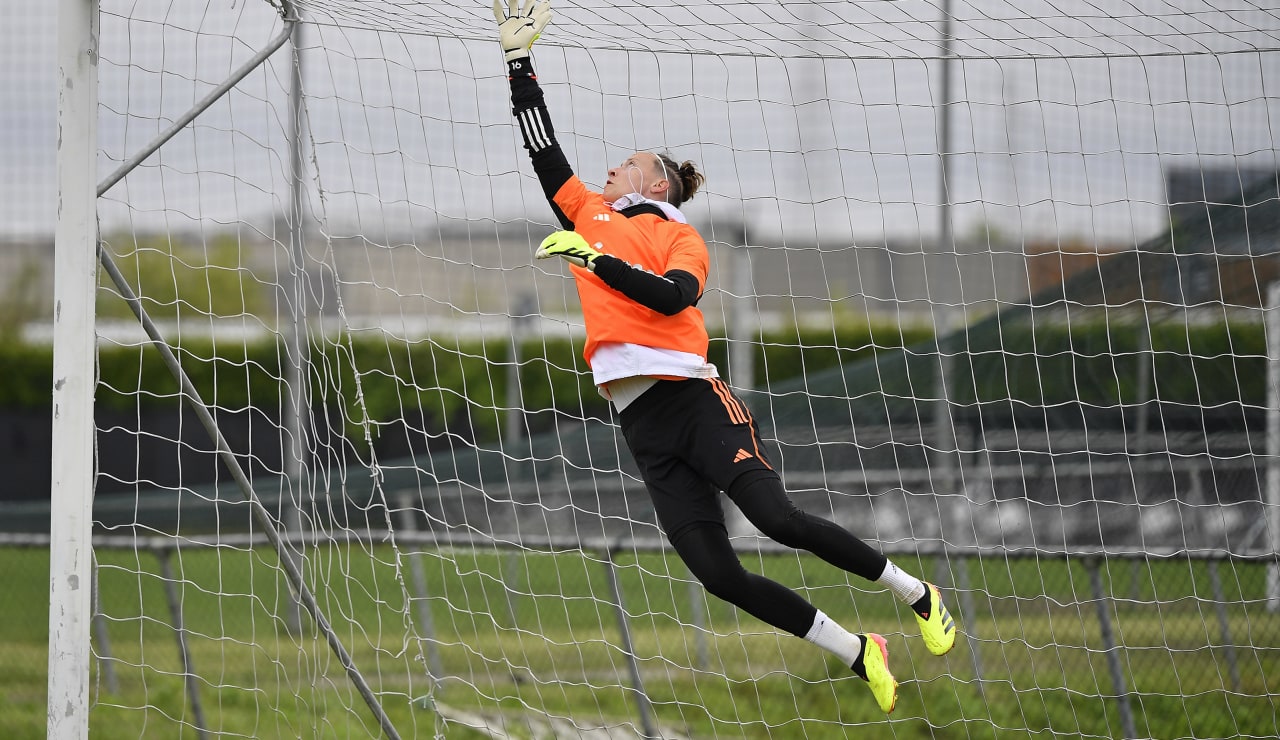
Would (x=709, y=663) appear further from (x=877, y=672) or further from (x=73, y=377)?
(x=73, y=377)

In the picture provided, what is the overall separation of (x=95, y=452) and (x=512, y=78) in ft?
5.57

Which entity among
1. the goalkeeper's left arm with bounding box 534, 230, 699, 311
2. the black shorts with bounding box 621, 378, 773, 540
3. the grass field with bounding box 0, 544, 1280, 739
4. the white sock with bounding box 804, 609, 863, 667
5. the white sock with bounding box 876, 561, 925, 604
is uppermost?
the goalkeeper's left arm with bounding box 534, 230, 699, 311

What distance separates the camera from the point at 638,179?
3934 mm

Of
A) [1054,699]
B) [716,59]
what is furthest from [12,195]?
[1054,699]

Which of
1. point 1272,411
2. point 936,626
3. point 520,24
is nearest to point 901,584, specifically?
point 936,626

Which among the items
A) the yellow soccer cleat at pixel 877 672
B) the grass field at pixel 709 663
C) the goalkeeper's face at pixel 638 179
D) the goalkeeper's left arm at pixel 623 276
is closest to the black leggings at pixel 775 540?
the yellow soccer cleat at pixel 877 672

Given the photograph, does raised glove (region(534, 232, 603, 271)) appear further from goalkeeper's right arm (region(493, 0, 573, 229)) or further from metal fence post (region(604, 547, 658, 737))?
metal fence post (region(604, 547, 658, 737))

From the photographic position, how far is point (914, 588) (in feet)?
12.1

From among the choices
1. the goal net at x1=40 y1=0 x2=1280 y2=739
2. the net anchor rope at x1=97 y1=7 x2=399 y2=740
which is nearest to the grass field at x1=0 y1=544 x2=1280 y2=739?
the goal net at x1=40 y1=0 x2=1280 y2=739

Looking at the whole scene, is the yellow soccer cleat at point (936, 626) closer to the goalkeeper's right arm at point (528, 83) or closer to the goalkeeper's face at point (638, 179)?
the goalkeeper's face at point (638, 179)

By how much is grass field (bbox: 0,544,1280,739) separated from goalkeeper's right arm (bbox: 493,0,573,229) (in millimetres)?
1723

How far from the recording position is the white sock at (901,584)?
3.67 m

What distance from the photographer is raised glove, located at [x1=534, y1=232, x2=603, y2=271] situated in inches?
134

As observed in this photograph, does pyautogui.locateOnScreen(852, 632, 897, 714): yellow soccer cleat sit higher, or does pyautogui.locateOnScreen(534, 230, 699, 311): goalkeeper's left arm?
pyautogui.locateOnScreen(534, 230, 699, 311): goalkeeper's left arm
